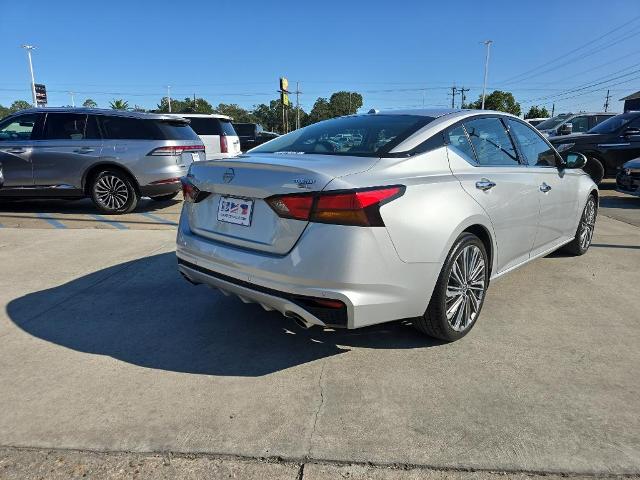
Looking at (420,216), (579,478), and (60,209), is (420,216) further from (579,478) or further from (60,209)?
(60,209)

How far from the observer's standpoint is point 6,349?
128 inches

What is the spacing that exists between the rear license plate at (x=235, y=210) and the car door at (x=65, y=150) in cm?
592

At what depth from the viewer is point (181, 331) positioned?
3.51 metres

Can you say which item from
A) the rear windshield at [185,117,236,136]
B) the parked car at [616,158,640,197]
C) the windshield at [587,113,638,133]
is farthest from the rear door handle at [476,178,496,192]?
the rear windshield at [185,117,236,136]

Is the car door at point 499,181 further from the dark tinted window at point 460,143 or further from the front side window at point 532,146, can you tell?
the front side window at point 532,146

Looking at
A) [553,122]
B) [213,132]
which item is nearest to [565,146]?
[553,122]

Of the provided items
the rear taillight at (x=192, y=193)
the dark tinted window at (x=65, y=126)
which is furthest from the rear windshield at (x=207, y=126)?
the rear taillight at (x=192, y=193)

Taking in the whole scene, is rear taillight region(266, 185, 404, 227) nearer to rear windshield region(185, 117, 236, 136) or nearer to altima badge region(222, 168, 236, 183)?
altima badge region(222, 168, 236, 183)

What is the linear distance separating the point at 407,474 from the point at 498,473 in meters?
0.39

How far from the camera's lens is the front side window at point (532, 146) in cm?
419

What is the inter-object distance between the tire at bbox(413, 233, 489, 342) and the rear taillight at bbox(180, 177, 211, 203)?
1604mm

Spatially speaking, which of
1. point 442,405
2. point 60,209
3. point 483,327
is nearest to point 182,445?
point 442,405

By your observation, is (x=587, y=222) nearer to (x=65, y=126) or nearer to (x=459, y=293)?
(x=459, y=293)

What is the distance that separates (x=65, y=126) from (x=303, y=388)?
7370mm
